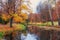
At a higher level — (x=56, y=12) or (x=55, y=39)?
(x=56, y=12)

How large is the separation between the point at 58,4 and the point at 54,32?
46 centimetres

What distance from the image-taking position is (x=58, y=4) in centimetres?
305

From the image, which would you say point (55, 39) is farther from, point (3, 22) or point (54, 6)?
point (3, 22)

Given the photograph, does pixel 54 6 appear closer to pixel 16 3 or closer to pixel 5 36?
pixel 16 3

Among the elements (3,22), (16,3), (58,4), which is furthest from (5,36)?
(58,4)

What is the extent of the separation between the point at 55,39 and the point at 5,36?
79 cm

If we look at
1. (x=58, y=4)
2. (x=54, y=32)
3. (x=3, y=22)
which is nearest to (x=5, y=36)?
(x=3, y=22)

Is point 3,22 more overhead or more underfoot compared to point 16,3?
more underfoot

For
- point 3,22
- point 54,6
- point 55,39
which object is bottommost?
point 55,39

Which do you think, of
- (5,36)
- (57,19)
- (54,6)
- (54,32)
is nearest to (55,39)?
(54,32)

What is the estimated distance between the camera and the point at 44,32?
307 centimetres

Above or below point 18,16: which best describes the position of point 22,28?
below

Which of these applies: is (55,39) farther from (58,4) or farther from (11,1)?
(11,1)

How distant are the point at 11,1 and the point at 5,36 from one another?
565 millimetres
